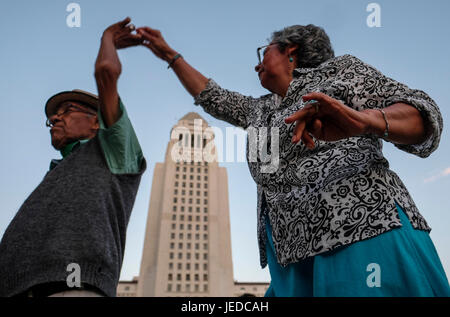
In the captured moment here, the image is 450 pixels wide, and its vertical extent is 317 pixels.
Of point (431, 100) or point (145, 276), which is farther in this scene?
point (145, 276)

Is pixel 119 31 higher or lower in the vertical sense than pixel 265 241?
higher

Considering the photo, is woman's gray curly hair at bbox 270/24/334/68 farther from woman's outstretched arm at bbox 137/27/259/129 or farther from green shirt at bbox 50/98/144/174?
green shirt at bbox 50/98/144/174

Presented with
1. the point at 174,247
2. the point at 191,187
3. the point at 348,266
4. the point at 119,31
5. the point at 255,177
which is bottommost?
the point at 348,266

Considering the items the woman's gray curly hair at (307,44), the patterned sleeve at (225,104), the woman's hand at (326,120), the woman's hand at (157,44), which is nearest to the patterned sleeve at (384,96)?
the woman's hand at (326,120)

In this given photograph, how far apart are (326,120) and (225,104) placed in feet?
3.91

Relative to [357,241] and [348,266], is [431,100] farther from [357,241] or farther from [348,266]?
[348,266]

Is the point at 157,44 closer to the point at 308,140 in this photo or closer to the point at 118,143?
the point at 118,143

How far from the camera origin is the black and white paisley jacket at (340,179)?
1473mm

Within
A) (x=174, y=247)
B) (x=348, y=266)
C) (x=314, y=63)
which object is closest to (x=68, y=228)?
(x=348, y=266)

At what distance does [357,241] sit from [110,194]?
1.21 meters

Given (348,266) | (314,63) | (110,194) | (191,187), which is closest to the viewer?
(348,266)

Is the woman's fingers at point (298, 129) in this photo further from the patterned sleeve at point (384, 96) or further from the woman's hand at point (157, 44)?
the woman's hand at point (157, 44)

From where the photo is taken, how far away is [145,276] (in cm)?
5184

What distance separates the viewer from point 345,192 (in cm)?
154
